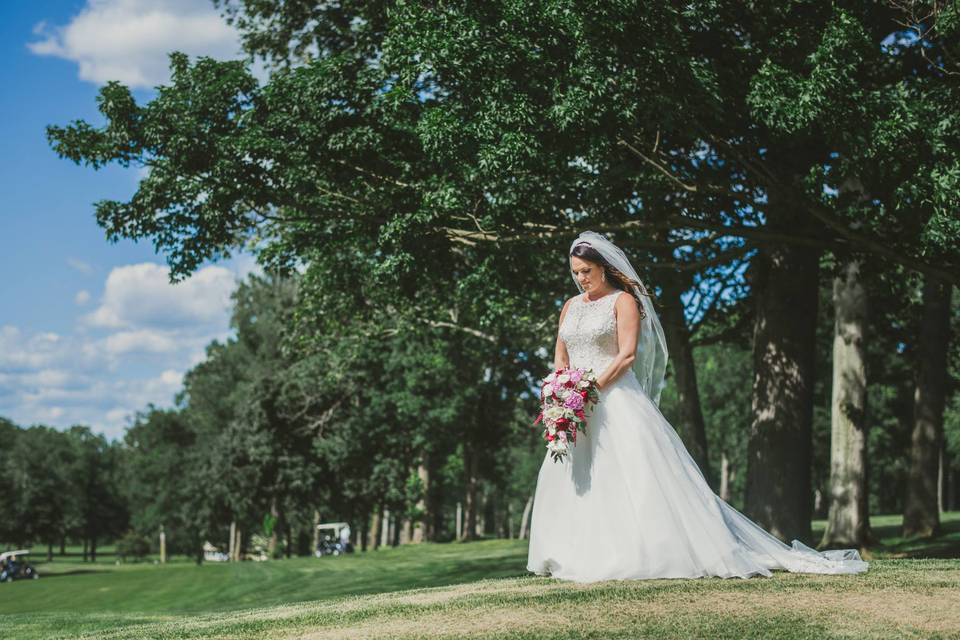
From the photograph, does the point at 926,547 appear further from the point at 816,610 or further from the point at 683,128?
the point at 816,610

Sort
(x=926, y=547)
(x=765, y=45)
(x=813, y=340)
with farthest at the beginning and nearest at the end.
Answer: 1. (x=926, y=547)
2. (x=813, y=340)
3. (x=765, y=45)

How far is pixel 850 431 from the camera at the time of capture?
66.1ft

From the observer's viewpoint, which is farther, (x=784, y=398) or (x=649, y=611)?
(x=784, y=398)

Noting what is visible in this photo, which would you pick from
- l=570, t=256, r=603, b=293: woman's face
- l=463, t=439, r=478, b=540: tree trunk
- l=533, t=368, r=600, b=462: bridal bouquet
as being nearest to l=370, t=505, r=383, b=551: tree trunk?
l=463, t=439, r=478, b=540: tree trunk

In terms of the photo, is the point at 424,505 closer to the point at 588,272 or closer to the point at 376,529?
the point at 376,529

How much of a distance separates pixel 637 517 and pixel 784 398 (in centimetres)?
921

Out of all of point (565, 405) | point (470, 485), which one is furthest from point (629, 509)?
point (470, 485)

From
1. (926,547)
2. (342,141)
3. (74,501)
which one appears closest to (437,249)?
(342,141)

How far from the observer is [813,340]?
56.9ft

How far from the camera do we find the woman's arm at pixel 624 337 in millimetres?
9242

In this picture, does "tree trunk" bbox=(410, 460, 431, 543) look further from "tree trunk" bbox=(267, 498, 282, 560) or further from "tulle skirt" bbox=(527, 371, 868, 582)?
"tulle skirt" bbox=(527, 371, 868, 582)

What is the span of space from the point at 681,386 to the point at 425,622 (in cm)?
1514

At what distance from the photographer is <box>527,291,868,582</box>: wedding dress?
8.62 meters

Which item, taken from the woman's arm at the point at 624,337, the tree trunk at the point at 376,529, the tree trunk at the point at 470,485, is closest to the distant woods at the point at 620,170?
the woman's arm at the point at 624,337
